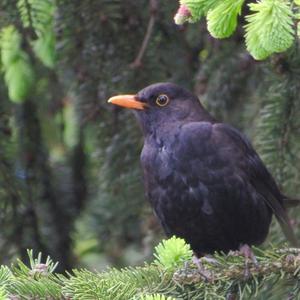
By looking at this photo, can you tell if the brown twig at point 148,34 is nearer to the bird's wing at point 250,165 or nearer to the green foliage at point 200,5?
the bird's wing at point 250,165

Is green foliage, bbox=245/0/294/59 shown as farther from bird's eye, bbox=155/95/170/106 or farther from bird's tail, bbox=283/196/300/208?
bird's eye, bbox=155/95/170/106

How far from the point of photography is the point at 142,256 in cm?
461

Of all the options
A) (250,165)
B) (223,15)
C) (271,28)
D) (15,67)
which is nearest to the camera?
(271,28)

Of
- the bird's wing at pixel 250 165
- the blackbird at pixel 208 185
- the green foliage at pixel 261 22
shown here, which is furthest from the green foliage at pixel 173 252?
the bird's wing at pixel 250 165

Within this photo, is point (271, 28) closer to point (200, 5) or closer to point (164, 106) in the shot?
point (200, 5)

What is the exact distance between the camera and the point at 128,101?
363 centimetres

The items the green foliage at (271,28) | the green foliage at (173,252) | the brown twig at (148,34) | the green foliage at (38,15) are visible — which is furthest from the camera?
the brown twig at (148,34)

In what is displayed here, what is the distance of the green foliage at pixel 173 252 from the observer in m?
2.31

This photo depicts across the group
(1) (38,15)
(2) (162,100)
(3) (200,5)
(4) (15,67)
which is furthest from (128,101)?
(3) (200,5)

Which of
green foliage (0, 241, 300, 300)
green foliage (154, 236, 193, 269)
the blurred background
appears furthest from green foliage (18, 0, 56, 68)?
green foliage (154, 236, 193, 269)

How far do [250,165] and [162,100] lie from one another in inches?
22.7

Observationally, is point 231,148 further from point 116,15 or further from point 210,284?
point 210,284

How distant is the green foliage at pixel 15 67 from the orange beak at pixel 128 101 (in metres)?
0.39

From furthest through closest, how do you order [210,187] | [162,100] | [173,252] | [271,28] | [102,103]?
[102,103]
[162,100]
[210,187]
[173,252]
[271,28]
